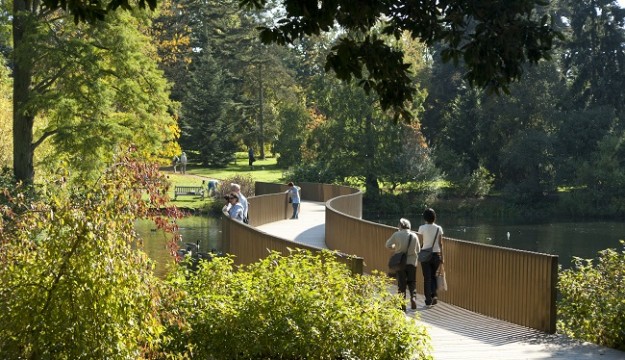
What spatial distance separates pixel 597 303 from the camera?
1430 centimetres

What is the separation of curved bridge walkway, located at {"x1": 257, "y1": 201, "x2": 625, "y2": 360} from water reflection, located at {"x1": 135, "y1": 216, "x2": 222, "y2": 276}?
19.0 meters

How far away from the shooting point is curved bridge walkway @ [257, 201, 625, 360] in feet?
40.6

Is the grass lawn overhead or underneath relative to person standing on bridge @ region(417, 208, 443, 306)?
underneath

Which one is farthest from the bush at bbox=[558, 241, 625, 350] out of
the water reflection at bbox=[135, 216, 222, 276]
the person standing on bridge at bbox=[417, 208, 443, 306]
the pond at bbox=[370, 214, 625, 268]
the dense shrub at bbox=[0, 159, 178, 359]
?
the pond at bbox=[370, 214, 625, 268]

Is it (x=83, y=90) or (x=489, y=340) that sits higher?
(x=83, y=90)

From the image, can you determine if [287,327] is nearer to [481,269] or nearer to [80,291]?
[80,291]

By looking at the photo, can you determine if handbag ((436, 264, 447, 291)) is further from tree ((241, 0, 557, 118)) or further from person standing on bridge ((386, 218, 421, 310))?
tree ((241, 0, 557, 118))

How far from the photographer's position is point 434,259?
15.9 metres

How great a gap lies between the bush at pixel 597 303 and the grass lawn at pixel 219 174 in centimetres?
4454

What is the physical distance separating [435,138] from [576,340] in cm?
6924

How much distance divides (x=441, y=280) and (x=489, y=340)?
254 cm

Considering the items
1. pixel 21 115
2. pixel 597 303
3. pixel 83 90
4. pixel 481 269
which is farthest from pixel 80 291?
pixel 21 115

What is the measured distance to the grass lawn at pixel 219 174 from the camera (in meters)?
61.3

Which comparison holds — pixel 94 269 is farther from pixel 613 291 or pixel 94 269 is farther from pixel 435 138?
pixel 435 138
